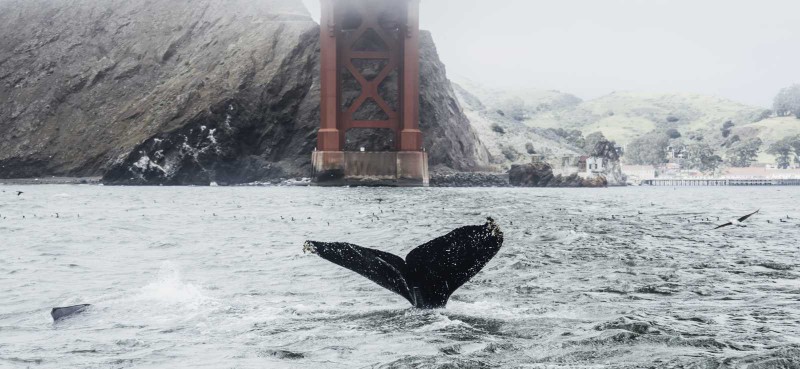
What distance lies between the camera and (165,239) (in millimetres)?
23328

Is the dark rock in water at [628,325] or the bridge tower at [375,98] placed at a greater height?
the bridge tower at [375,98]

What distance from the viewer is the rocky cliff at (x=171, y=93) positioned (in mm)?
104438

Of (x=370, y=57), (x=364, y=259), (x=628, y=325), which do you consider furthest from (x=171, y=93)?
(x=364, y=259)

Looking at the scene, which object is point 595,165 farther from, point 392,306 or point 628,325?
point 628,325

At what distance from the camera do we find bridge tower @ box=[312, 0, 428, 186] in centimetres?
8294

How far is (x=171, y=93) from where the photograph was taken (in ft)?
380

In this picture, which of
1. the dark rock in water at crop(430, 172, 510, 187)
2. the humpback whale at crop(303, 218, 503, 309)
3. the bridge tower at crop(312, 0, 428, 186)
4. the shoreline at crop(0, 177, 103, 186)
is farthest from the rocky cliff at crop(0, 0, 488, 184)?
the humpback whale at crop(303, 218, 503, 309)

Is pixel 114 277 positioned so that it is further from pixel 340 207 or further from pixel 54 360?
pixel 340 207

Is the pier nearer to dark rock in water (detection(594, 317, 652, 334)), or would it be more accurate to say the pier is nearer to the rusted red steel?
the rusted red steel

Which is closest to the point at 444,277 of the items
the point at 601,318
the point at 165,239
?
the point at 601,318

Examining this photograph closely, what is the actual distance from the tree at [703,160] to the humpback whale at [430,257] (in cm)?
18407

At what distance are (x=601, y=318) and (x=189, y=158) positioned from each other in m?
95.6

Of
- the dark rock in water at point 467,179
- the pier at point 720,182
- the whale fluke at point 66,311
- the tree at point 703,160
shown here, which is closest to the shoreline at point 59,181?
the dark rock in water at point 467,179

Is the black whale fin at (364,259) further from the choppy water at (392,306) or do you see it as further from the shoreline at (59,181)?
the shoreline at (59,181)
